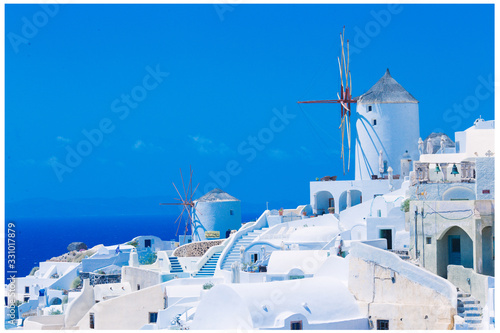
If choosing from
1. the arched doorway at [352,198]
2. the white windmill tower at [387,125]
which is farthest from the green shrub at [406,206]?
the white windmill tower at [387,125]

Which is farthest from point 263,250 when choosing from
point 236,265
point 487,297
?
point 487,297

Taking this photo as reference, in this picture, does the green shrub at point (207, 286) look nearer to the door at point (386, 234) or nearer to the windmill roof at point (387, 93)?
the door at point (386, 234)

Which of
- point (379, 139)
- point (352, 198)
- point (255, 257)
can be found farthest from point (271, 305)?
point (379, 139)

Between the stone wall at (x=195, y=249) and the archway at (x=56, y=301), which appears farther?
the stone wall at (x=195, y=249)

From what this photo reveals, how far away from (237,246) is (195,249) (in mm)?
3356

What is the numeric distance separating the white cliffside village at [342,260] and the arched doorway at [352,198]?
0.04 metres

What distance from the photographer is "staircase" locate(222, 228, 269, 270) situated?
35.1m

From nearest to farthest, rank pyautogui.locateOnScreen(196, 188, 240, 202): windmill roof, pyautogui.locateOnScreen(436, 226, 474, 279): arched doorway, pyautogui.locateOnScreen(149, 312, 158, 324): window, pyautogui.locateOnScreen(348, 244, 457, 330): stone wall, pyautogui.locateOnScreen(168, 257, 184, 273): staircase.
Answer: pyautogui.locateOnScreen(348, 244, 457, 330): stone wall
pyautogui.locateOnScreen(436, 226, 474, 279): arched doorway
pyautogui.locateOnScreen(149, 312, 158, 324): window
pyautogui.locateOnScreen(168, 257, 184, 273): staircase
pyautogui.locateOnScreen(196, 188, 240, 202): windmill roof

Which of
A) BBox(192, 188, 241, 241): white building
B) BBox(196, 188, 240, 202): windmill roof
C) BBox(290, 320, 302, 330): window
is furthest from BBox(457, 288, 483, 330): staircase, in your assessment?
BBox(196, 188, 240, 202): windmill roof

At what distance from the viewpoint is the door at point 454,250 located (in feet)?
90.2

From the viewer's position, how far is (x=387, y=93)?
39094mm

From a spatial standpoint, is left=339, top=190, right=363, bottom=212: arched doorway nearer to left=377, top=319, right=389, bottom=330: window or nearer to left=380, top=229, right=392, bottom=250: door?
left=380, top=229, right=392, bottom=250: door

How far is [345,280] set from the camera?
92.7 ft

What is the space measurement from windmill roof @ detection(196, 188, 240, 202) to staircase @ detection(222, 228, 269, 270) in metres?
5.74
